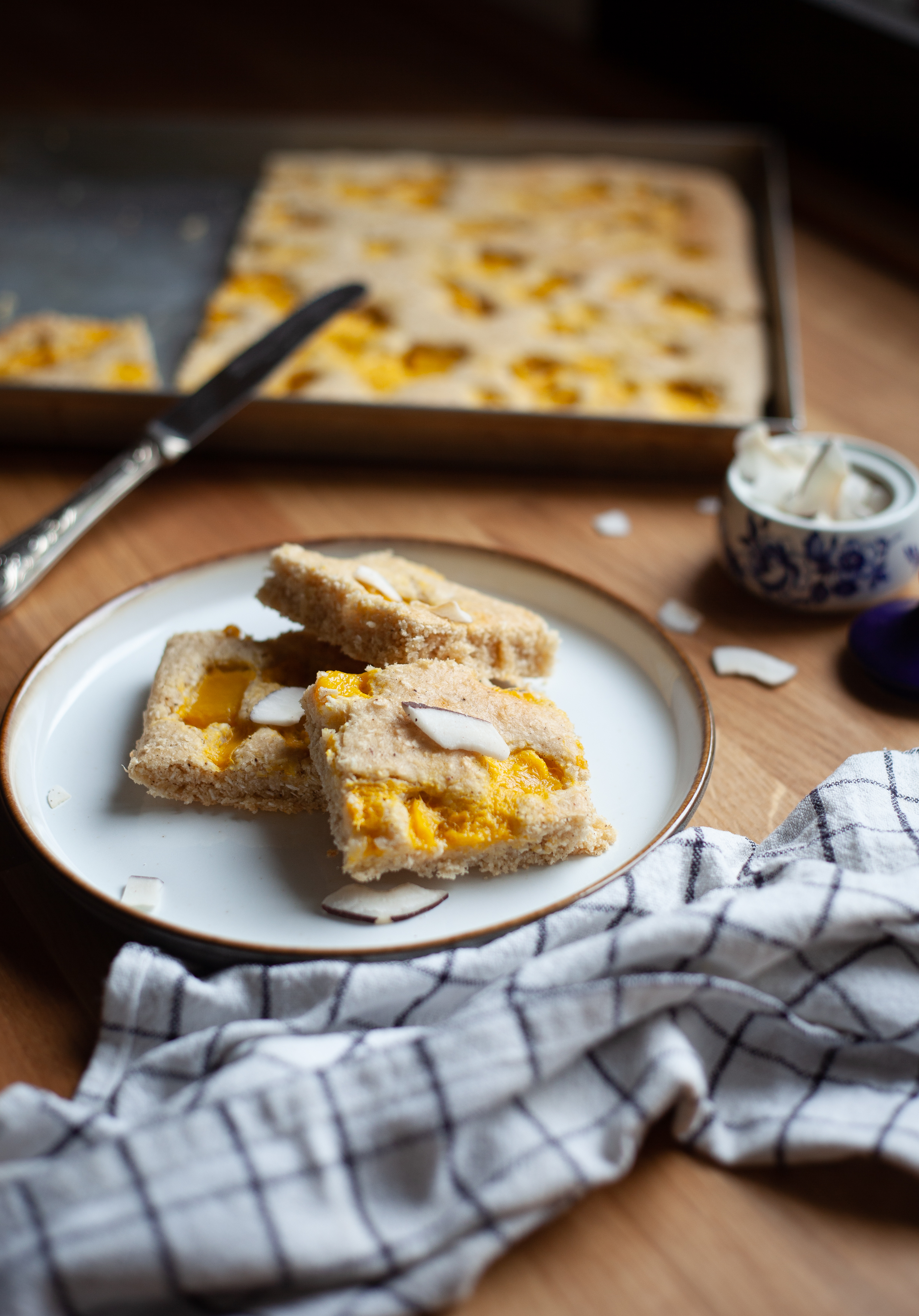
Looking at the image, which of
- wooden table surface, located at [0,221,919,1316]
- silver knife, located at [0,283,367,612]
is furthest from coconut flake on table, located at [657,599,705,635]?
silver knife, located at [0,283,367,612]

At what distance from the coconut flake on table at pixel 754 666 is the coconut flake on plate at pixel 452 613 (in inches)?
12.9

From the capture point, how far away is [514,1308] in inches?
26.8

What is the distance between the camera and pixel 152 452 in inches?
55.6

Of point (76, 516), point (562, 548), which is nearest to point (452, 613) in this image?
point (562, 548)

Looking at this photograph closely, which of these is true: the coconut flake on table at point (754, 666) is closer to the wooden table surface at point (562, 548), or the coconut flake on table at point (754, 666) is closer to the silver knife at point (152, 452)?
the wooden table surface at point (562, 548)

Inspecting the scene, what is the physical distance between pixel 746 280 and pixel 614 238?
28 centimetres

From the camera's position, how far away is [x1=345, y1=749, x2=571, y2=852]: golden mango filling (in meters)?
0.87

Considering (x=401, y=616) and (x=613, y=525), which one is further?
(x=613, y=525)

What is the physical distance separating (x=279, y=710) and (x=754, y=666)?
54 centimetres

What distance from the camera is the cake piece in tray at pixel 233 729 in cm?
97

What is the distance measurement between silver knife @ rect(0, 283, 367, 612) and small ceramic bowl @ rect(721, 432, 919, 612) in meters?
0.65

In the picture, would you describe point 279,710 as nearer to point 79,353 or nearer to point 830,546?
point 830,546

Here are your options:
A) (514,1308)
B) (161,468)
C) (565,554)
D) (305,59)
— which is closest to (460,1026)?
(514,1308)

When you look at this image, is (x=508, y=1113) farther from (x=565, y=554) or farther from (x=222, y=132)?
(x=222, y=132)
